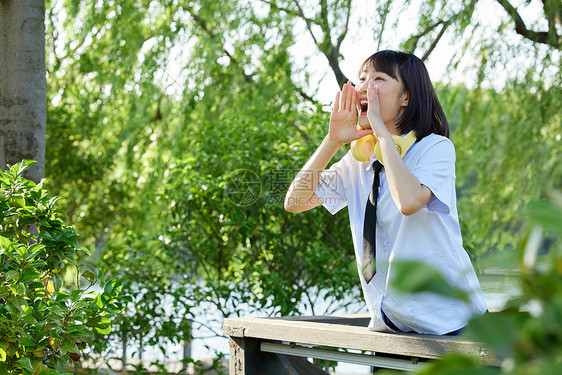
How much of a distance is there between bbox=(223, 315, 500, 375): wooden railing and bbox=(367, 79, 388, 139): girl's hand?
52 centimetres

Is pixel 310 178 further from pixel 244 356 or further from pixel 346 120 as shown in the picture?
pixel 244 356

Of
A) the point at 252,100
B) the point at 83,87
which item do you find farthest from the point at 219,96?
the point at 83,87

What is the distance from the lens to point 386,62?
1800 millimetres

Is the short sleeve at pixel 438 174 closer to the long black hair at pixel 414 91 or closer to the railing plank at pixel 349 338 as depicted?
the long black hair at pixel 414 91

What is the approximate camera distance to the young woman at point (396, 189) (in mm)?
1567

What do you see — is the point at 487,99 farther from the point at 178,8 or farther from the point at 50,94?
the point at 50,94

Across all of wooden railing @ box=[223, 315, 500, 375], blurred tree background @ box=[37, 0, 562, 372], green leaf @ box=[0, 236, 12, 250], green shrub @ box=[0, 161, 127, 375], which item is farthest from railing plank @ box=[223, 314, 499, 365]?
blurred tree background @ box=[37, 0, 562, 372]

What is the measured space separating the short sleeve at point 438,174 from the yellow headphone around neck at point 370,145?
A: 0.28 feet

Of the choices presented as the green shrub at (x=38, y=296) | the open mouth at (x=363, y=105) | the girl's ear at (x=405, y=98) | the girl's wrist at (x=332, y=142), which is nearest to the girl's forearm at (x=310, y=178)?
the girl's wrist at (x=332, y=142)

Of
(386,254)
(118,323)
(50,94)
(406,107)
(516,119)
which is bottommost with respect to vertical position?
(118,323)

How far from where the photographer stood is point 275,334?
177 centimetres

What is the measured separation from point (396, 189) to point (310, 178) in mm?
397

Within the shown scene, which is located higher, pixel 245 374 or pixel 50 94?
pixel 50 94

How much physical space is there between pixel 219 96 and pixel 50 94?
1940 millimetres
